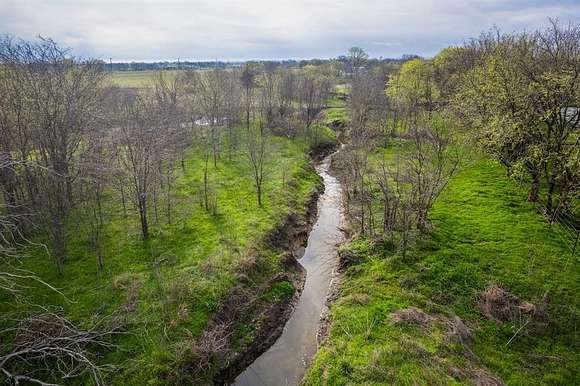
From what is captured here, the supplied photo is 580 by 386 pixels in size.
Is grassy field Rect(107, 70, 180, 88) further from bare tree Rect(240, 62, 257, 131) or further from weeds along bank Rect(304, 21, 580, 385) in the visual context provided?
weeds along bank Rect(304, 21, 580, 385)

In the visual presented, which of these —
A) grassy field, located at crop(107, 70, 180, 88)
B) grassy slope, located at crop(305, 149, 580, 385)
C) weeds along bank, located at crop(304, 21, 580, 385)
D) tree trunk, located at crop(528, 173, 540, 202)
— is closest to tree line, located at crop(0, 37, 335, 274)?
weeds along bank, located at crop(304, 21, 580, 385)

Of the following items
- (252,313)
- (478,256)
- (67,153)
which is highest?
(67,153)

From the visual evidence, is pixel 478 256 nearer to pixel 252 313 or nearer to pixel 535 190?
pixel 535 190

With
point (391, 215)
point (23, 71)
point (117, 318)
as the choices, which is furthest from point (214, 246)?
point (23, 71)

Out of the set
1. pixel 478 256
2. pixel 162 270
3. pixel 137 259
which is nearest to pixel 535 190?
pixel 478 256

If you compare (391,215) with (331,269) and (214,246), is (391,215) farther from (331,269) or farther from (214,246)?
(214,246)

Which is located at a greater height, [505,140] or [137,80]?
[137,80]

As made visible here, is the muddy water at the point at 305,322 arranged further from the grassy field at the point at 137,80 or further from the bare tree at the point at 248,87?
the grassy field at the point at 137,80
